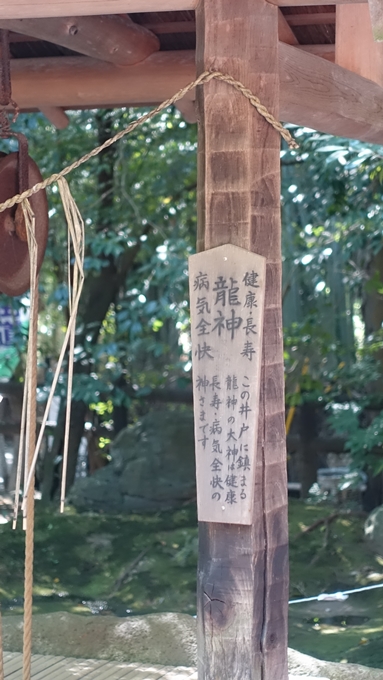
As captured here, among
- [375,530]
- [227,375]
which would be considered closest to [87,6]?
[227,375]

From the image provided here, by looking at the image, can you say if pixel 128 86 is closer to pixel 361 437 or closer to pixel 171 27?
pixel 171 27

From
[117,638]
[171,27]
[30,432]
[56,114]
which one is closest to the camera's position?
[30,432]

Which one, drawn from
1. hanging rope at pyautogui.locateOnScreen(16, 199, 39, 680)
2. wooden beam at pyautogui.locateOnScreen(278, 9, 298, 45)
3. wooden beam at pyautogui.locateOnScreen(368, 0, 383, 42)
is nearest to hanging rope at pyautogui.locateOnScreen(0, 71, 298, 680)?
hanging rope at pyautogui.locateOnScreen(16, 199, 39, 680)

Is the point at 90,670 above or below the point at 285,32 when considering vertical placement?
below

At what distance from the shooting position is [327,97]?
2.45m

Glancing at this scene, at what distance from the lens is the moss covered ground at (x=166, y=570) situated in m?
4.68

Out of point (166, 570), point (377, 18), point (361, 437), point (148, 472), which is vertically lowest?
point (166, 570)

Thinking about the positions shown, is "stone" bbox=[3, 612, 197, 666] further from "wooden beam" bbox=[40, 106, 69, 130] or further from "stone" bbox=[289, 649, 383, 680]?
"wooden beam" bbox=[40, 106, 69, 130]

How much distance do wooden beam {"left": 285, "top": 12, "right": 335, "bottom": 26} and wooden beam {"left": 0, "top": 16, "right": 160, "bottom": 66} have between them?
0.58m

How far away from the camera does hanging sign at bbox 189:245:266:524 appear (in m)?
1.91

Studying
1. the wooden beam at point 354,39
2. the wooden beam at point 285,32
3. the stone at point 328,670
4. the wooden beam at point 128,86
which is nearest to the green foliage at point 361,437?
the stone at point 328,670

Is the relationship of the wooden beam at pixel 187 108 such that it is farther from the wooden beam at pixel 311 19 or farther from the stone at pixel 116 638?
the stone at pixel 116 638

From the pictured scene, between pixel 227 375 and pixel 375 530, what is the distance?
4.22 metres

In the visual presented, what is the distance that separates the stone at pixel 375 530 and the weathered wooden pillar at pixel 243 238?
12.8ft
